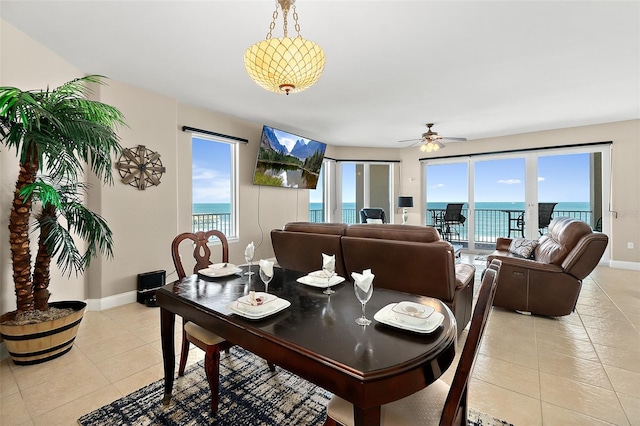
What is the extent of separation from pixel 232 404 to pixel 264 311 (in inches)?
35.0

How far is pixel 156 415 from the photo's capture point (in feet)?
5.29

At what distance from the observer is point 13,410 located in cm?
168

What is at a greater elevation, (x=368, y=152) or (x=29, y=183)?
(x=368, y=152)

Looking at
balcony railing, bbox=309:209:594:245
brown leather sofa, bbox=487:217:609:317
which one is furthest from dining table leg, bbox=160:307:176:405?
balcony railing, bbox=309:209:594:245

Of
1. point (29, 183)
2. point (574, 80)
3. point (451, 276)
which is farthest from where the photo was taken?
point (574, 80)

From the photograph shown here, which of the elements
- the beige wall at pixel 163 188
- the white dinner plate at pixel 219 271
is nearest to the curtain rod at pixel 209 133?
the beige wall at pixel 163 188

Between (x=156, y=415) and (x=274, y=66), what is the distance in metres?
2.08

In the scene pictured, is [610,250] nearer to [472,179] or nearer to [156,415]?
[472,179]

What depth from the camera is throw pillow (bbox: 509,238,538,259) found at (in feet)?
12.1

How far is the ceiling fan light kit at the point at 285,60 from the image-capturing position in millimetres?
1610

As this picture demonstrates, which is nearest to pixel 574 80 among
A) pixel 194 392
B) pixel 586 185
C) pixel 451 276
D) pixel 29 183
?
pixel 451 276

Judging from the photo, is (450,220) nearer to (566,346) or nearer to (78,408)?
(566,346)

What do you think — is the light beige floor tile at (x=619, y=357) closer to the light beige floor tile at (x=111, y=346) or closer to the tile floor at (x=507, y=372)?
the tile floor at (x=507, y=372)

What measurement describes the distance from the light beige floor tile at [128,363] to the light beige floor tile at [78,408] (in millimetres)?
134
